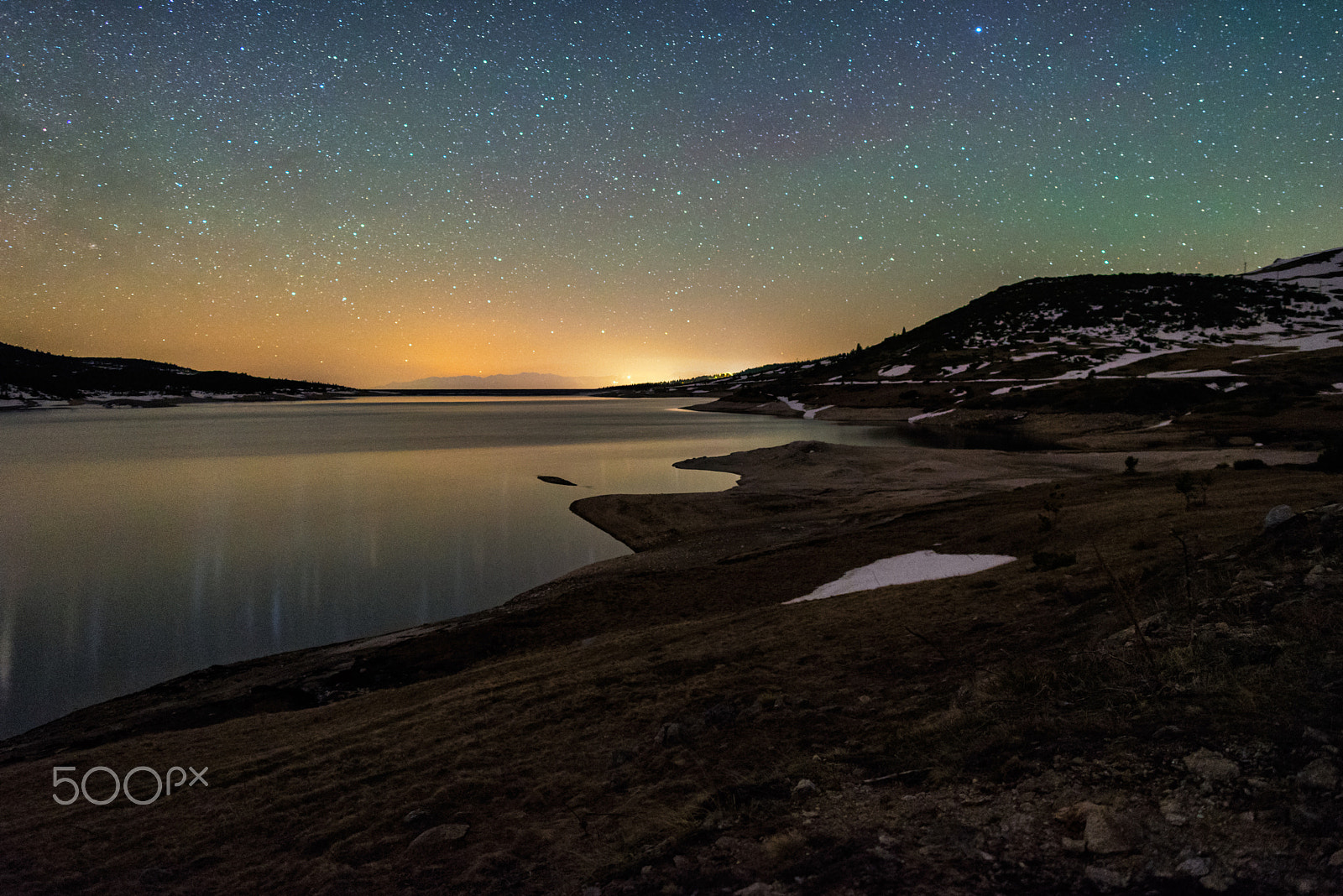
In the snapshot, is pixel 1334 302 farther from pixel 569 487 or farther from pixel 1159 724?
pixel 1159 724

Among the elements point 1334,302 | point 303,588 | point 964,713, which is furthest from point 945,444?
point 1334,302

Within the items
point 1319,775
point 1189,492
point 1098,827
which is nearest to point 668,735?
point 1098,827

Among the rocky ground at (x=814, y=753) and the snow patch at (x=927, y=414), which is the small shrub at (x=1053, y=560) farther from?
the snow patch at (x=927, y=414)

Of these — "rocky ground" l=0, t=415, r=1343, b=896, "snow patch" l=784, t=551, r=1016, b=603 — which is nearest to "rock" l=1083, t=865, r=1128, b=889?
"rocky ground" l=0, t=415, r=1343, b=896

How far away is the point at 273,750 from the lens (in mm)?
8359

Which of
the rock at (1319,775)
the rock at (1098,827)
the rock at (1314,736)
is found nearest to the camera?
the rock at (1098,827)

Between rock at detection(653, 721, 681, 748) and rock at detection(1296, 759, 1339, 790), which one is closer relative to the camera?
rock at detection(1296, 759, 1339, 790)

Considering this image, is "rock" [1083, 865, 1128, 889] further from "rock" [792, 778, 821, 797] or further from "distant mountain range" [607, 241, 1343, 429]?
"distant mountain range" [607, 241, 1343, 429]

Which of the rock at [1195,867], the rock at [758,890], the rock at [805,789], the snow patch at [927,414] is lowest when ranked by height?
the rock at [805,789]

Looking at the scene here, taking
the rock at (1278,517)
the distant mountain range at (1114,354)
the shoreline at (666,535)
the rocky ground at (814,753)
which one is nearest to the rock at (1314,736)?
the rocky ground at (814,753)

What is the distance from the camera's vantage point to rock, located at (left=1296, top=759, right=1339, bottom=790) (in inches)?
156

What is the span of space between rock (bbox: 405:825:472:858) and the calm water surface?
11638 millimetres

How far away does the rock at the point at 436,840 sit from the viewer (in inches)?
212

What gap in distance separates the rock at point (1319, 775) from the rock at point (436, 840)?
6.15 m
